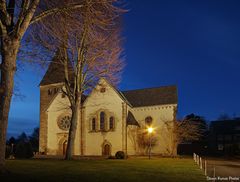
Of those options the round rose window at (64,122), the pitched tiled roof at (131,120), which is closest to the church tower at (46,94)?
the round rose window at (64,122)

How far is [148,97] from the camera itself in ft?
150

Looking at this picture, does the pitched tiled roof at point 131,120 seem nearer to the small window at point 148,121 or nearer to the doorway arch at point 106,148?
the small window at point 148,121

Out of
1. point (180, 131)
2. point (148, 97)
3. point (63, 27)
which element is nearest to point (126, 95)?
point (148, 97)

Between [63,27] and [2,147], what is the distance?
8.58 meters

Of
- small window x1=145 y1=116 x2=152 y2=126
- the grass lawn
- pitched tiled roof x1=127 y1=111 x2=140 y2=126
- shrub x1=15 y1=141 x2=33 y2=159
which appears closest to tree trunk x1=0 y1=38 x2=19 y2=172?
the grass lawn

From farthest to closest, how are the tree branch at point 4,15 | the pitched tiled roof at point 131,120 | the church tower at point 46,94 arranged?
the church tower at point 46,94
the pitched tiled roof at point 131,120
the tree branch at point 4,15

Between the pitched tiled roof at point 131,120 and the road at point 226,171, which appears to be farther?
the pitched tiled roof at point 131,120

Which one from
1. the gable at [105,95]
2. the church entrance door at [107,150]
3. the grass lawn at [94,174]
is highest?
the gable at [105,95]

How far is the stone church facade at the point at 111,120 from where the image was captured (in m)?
41.4

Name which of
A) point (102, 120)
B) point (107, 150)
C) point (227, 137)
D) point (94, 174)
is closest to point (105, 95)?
point (102, 120)

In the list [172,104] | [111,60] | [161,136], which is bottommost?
[161,136]

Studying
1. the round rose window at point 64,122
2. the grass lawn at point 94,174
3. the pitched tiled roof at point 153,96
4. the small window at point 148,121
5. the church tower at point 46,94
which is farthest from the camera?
the church tower at point 46,94

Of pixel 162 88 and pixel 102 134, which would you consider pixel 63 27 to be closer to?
pixel 102 134

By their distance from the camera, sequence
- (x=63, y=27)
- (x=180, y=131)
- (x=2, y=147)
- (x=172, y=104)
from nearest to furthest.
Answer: (x=2, y=147), (x=63, y=27), (x=180, y=131), (x=172, y=104)
